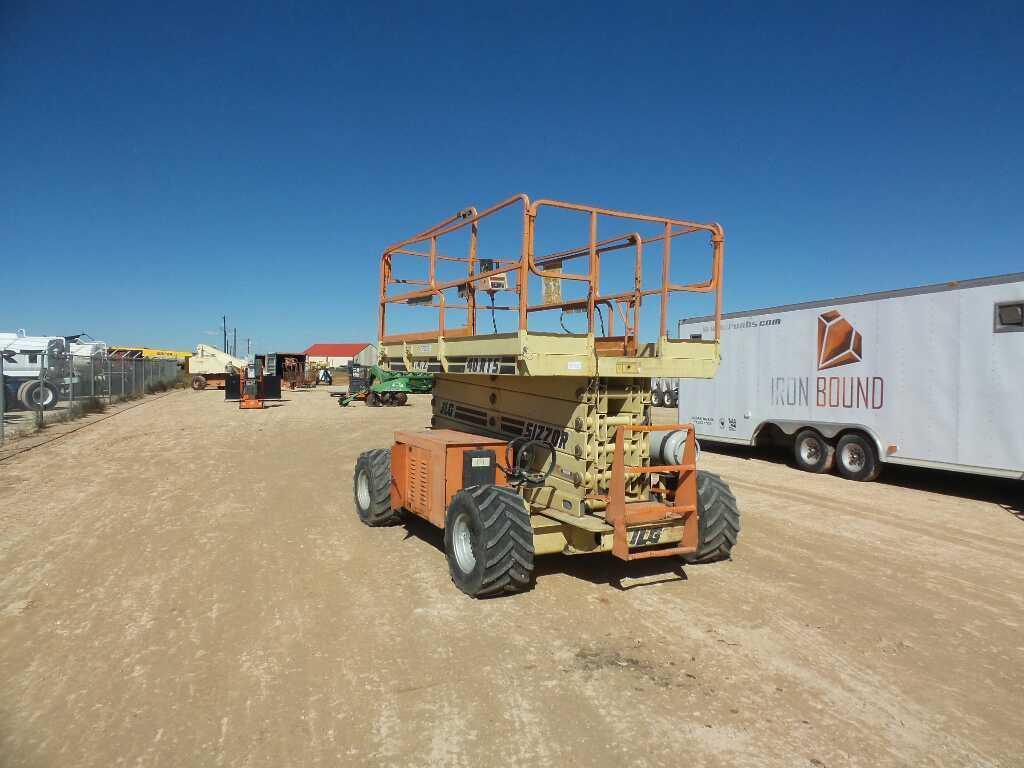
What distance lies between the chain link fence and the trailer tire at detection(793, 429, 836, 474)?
56.1ft

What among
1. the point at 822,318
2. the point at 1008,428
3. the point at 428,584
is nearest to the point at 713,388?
the point at 822,318

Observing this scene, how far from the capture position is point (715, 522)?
609 cm

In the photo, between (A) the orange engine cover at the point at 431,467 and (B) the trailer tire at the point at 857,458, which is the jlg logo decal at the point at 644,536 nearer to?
(A) the orange engine cover at the point at 431,467

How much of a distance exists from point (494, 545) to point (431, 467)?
1474mm

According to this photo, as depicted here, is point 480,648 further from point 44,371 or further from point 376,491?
point 44,371

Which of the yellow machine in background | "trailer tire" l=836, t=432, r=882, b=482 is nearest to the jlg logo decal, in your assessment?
"trailer tire" l=836, t=432, r=882, b=482

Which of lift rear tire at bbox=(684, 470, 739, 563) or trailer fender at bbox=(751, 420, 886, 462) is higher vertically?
trailer fender at bbox=(751, 420, 886, 462)

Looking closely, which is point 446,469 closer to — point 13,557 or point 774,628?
point 774,628

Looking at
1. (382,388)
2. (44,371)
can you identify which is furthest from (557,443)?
(382,388)

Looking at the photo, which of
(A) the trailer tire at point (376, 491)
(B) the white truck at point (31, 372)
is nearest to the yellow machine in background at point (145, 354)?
(B) the white truck at point (31, 372)

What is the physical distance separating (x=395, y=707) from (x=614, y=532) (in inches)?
90.3

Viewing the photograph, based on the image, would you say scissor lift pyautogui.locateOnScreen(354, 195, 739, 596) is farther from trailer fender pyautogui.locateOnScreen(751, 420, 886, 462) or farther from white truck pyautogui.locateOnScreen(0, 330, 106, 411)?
white truck pyautogui.locateOnScreen(0, 330, 106, 411)

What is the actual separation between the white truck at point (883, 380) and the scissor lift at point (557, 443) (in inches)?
231

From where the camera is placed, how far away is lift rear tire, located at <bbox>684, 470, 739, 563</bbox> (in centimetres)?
610
